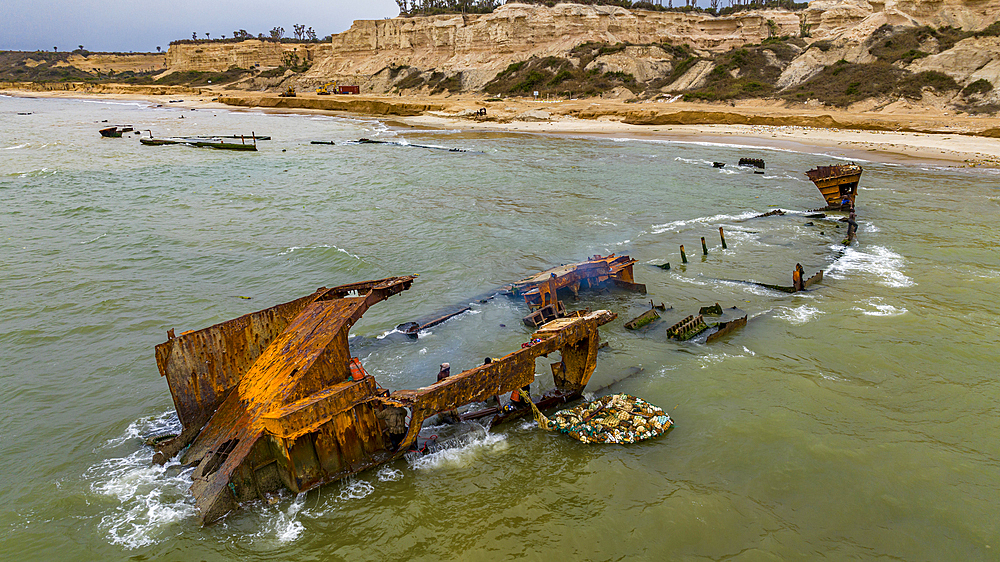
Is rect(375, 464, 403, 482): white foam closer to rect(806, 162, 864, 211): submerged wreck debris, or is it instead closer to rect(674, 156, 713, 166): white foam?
rect(806, 162, 864, 211): submerged wreck debris

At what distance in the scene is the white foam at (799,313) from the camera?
13008 millimetres

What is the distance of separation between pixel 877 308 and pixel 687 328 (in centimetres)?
522

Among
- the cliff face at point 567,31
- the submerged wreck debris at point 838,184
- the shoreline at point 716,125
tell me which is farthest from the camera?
the cliff face at point 567,31

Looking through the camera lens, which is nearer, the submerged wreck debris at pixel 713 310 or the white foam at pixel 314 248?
the submerged wreck debris at pixel 713 310

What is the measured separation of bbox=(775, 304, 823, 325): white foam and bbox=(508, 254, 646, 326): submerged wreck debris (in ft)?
11.2

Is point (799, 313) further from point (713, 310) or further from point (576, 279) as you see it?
point (576, 279)

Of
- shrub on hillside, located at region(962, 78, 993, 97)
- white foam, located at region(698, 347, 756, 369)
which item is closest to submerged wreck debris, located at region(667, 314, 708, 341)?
white foam, located at region(698, 347, 756, 369)

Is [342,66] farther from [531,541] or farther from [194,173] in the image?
[531,541]

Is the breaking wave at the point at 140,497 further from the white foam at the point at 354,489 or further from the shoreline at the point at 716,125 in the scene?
the shoreline at the point at 716,125

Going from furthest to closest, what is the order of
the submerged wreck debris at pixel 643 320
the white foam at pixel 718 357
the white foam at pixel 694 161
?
the white foam at pixel 694 161
the submerged wreck debris at pixel 643 320
the white foam at pixel 718 357

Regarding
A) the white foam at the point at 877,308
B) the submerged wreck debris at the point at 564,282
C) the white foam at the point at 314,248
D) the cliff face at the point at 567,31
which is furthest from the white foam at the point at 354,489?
the cliff face at the point at 567,31

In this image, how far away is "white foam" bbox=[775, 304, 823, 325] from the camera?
13008mm

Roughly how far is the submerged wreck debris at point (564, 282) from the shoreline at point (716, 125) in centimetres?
2882

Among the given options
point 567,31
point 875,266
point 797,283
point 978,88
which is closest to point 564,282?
point 797,283
